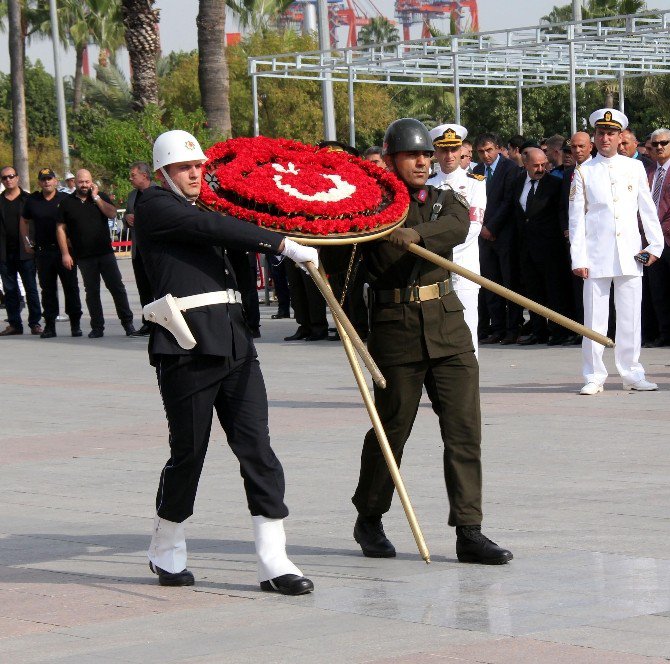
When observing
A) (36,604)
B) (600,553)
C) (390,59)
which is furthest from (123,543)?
(390,59)

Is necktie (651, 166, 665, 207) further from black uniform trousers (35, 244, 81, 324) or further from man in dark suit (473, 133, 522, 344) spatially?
black uniform trousers (35, 244, 81, 324)

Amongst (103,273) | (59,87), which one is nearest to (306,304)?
(103,273)

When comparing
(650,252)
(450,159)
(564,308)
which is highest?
(450,159)

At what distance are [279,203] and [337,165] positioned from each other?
604 mm

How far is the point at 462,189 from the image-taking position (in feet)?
36.1

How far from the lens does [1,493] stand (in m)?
8.80

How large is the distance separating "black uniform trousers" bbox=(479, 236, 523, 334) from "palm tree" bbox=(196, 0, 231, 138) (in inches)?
392

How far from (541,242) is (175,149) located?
33.4ft

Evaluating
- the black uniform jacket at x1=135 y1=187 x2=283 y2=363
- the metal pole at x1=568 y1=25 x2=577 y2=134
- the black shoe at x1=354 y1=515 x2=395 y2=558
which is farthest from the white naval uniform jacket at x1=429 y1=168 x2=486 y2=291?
the metal pole at x1=568 y1=25 x2=577 y2=134

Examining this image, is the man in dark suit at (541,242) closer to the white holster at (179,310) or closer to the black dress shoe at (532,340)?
the black dress shoe at (532,340)

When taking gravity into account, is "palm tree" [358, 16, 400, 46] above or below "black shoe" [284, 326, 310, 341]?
above

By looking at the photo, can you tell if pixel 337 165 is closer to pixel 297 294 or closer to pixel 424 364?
pixel 424 364

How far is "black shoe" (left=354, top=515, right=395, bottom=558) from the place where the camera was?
675 centimetres

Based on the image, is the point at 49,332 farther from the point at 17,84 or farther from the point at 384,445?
the point at 17,84
